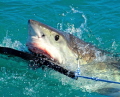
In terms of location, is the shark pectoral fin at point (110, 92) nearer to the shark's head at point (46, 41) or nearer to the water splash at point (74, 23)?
the shark's head at point (46, 41)

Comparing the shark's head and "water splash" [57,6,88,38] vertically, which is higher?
"water splash" [57,6,88,38]

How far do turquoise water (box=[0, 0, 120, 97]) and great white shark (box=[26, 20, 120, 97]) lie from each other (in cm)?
24

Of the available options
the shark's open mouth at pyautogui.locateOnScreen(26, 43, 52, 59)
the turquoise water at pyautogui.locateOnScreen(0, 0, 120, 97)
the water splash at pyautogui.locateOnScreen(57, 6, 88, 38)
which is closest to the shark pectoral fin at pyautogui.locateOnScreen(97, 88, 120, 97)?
the turquoise water at pyautogui.locateOnScreen(0, 0, 120, 97)

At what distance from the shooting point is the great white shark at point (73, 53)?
314cm

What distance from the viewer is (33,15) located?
21.1 feet

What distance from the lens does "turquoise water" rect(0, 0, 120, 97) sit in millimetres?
3885

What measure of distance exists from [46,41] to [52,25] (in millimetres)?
2977

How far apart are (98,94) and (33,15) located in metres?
3.10

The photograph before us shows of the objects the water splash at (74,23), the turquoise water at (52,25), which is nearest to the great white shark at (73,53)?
the turquoise water at (52,25)

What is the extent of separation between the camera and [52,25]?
241 inches

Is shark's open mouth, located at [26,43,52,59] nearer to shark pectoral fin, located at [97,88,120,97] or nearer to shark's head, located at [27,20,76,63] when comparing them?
shark's head, located at [27,20,76,63]

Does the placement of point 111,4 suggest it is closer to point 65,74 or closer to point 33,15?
point 33,15

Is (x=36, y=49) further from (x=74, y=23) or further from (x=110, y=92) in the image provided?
(x=74, y=23)

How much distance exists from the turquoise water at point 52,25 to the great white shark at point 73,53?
24cm
